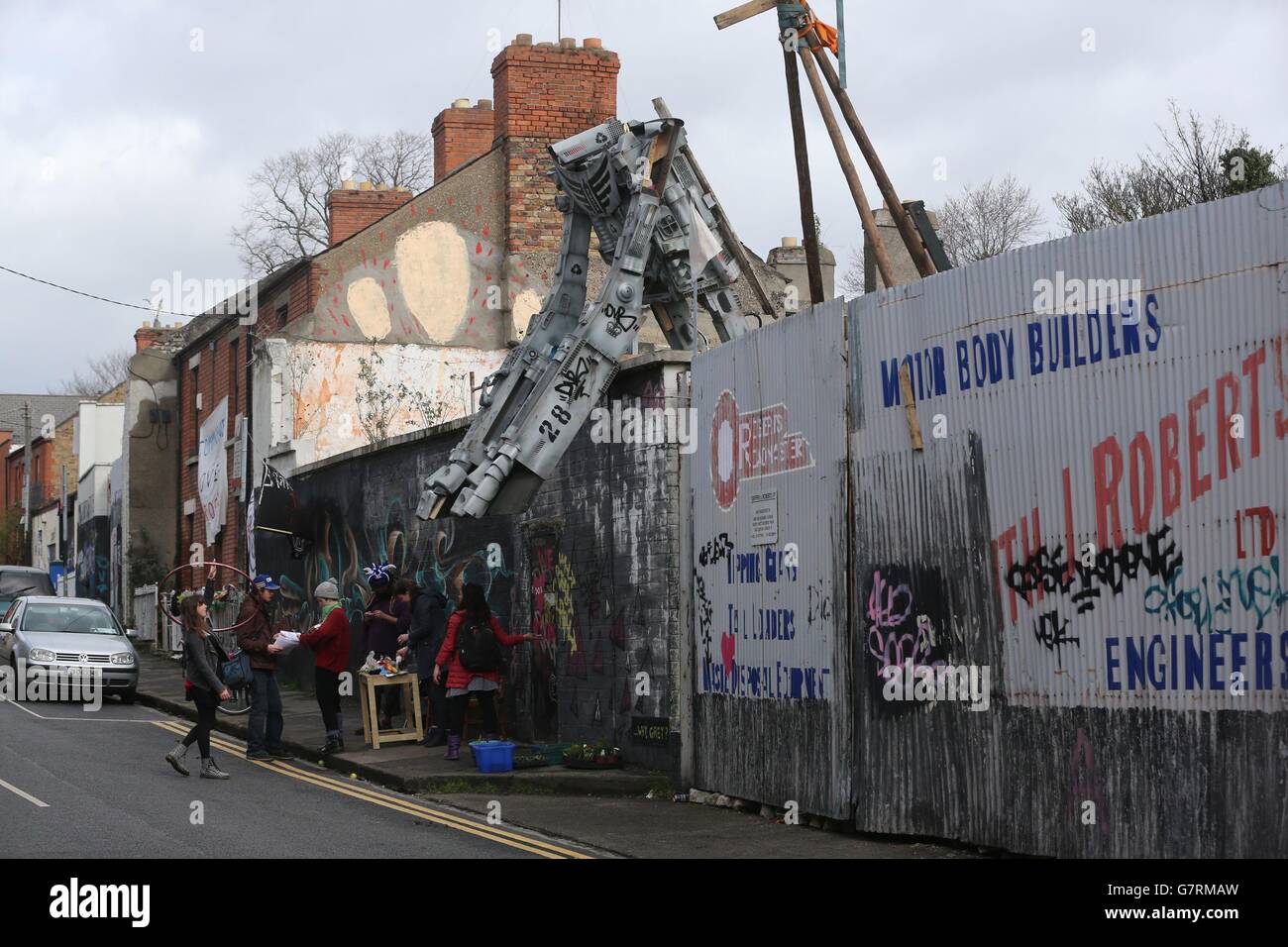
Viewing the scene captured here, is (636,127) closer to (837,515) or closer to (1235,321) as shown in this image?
(837,515)

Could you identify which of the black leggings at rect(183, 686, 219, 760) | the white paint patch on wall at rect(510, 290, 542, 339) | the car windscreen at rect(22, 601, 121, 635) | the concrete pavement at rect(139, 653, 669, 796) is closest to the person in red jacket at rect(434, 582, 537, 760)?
the concrete pavement at rect(139, 653, 669, 796)

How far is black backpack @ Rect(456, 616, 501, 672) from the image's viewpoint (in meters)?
14.8

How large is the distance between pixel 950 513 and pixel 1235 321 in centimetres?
242

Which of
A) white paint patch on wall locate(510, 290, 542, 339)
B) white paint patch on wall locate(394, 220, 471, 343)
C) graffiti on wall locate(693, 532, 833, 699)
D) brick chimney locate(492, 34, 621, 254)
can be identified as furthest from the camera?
white paint patch on wall locate(510, 290, 542, 339)

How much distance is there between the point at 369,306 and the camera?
25.3 meters

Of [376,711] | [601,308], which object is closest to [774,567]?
[601,308]

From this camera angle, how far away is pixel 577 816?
38.6ft

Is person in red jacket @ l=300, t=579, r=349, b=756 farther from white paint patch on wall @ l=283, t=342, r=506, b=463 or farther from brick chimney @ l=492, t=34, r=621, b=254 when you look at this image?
brick chimney @ l=492, t=34, r=621, b=254

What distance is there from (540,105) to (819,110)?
13050mm

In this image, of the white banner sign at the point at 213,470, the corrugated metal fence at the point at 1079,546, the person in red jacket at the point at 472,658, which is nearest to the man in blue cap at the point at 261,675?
the person in red jacket at the point at 472,658

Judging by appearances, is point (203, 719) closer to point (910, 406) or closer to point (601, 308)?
point (601, 308)

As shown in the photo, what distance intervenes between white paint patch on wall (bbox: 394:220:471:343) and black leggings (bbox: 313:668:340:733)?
1070cm

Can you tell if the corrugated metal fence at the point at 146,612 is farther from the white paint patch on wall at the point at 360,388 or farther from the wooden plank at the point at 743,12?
the wooden plank at the point at 743,12

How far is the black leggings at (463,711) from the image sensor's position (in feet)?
48.4
